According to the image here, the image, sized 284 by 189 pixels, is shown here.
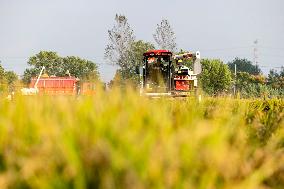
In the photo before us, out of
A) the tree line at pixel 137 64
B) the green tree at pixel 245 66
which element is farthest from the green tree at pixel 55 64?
the green tree at pixel 245 66

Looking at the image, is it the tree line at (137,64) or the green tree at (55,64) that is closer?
the tree line at (137,64)

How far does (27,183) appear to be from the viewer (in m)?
1.68

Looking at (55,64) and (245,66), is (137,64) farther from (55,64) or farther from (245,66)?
(245,66)

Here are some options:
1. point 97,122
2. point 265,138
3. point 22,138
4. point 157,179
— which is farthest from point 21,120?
point 265,138

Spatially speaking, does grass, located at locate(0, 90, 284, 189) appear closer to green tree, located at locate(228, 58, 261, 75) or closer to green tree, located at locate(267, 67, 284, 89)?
green tree, located at locate(267, 67, 284, 89)

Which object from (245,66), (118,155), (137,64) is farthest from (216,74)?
(245,66)

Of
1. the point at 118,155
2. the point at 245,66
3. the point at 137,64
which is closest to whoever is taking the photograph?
the point at 118,155

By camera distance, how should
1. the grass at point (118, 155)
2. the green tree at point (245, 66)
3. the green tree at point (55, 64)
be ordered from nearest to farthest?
the grass at point (118, 155) → the green tree at point (55, 64) → the green tree at point (245, 66)

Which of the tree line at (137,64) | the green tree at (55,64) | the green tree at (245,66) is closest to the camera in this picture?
the tree line at (137,64)

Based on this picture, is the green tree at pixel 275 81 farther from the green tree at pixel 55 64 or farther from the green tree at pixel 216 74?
the green tree at pixel 55 64

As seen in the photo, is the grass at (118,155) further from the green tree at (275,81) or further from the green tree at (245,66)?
the green tree at (245,66)

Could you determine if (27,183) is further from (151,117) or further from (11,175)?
(151,117)

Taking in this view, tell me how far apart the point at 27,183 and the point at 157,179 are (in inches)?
21.9

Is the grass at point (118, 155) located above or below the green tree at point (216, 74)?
below
